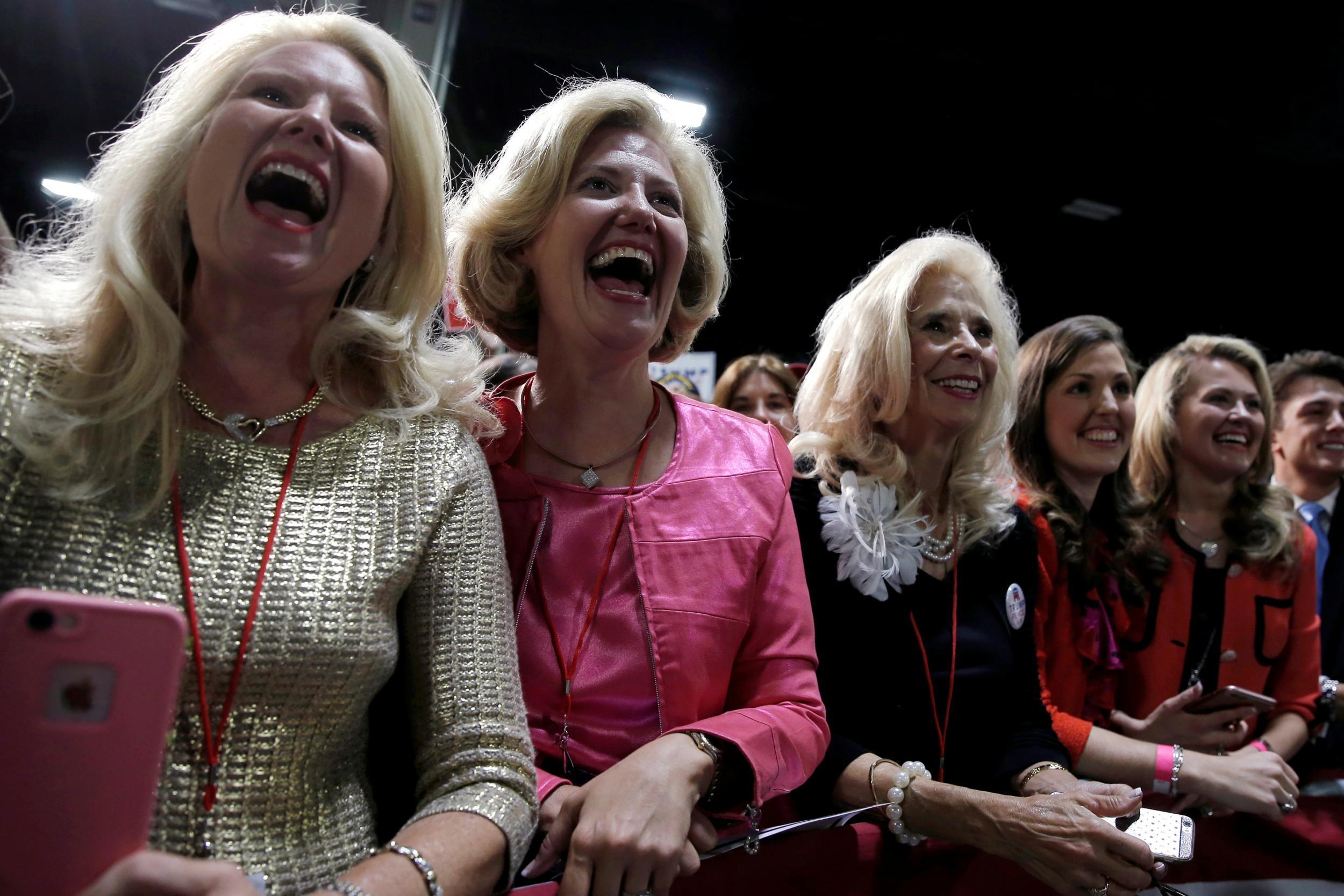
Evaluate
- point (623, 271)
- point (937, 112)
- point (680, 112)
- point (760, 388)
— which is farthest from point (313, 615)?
point (937, 112)

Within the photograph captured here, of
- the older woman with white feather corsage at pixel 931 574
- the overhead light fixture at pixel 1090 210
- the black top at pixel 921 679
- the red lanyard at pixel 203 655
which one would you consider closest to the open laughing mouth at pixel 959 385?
the older woman with white feather corsage at pixel 931 574

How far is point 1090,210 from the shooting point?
263 inches

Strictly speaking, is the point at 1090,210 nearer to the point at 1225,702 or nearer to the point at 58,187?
the point at 1225,702

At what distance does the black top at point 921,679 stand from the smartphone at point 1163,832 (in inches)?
10.1

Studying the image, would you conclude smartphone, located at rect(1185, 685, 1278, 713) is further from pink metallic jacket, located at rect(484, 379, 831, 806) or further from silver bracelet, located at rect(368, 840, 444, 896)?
silver bracelet, located at rect(368, 840, 444, 896)

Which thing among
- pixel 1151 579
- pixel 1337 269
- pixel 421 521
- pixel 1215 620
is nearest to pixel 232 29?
pixel 421 521

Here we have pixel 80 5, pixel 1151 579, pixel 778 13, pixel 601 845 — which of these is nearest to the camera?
pixel 601 845

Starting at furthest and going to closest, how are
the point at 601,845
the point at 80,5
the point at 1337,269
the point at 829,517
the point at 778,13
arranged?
1. the point at 1337,269
2. the point at 778,13
3. the point at 80,5
4. the point at 829,517
5. the point at 601,845

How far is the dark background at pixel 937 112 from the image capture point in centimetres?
464

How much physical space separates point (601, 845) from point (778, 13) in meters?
4.49

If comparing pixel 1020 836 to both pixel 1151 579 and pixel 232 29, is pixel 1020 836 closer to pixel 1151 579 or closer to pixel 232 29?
pixel 1151 579

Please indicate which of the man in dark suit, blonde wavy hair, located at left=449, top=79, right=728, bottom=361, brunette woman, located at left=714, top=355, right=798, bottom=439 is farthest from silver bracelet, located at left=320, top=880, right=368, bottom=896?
the man in dark suit

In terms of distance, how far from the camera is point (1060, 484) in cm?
271

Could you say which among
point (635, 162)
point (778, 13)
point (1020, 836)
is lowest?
point (1020, 836)
